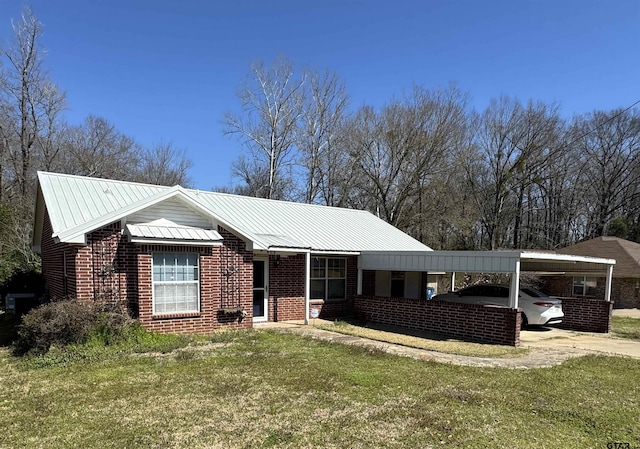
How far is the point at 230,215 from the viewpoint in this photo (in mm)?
13578

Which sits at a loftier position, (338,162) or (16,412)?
(338,162)

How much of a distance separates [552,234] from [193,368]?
3945cm

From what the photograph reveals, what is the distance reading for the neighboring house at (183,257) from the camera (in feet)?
30.4

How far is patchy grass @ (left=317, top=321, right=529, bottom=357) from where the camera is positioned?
922 cm

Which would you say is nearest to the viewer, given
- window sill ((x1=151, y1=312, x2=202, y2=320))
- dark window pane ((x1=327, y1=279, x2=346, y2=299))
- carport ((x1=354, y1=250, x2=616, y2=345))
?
window sill ((x1=151, y1=312, x2=202, y2=320))

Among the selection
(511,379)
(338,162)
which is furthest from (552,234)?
(511,379)

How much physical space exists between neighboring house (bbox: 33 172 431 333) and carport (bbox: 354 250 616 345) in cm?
124

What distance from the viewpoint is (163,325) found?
32.0 ft

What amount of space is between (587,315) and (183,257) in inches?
514

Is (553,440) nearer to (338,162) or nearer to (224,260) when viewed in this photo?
(224,260)

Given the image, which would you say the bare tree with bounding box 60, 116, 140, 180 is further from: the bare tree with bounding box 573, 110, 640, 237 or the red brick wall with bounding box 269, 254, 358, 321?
the bare tree with bounding box 573, 110, 640, 237

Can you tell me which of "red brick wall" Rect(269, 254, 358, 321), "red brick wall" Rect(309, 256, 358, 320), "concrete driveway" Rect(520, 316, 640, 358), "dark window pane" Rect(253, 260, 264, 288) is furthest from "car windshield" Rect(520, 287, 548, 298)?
"dark window pane" Rect(253, 260, 264, 288)

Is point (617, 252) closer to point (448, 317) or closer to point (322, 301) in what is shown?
point (448, 317)

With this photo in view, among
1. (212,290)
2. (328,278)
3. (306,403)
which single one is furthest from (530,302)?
(306,403)
